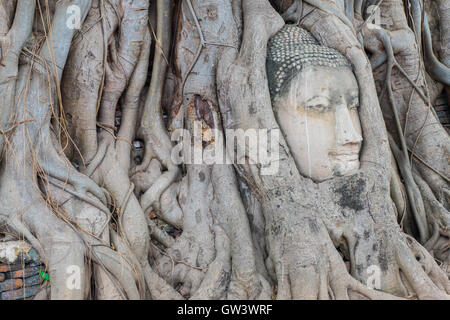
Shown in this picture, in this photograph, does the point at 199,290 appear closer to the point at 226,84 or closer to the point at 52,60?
the point at 226,84

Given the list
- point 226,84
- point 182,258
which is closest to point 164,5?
point 226,84

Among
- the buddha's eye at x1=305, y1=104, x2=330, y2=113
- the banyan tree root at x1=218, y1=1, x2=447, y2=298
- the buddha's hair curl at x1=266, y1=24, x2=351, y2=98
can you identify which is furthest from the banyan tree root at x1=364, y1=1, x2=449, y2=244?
the buddha's eye at x1=305, y1=104, x2=330, y2=113

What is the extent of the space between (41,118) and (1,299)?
956 millimetres

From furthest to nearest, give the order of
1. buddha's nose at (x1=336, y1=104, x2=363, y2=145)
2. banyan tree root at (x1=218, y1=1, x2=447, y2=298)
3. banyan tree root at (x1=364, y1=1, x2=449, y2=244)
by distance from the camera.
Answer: banyan tree root at (x1=364, y1=1, x2=449, y2=244)
buddha's nose at (x1=336, y1=104, x2=363, y2=145)
banyan tree root at (x1=218, y1=1, x2=447, y2=298)

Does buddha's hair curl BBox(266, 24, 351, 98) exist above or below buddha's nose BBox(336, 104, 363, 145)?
above

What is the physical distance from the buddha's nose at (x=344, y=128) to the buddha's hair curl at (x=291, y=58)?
0.29 meters

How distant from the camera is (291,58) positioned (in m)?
2.75

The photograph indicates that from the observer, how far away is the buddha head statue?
2.68m

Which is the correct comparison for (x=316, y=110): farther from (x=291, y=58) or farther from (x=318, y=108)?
(x=291, y=58)

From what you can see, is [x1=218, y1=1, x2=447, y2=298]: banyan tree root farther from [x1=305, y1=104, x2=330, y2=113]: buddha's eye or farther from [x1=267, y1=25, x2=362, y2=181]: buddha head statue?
[x1=305, y1=104, x2=330, y2=113]: buddha's eye

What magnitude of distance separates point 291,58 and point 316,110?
352mm

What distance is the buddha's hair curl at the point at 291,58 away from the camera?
272 cm

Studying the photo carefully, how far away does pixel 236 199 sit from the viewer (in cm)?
275

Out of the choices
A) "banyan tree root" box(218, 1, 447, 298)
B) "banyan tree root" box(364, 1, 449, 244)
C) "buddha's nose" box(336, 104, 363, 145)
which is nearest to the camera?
"banyan tree root" box(218, 1, 447, 298)
